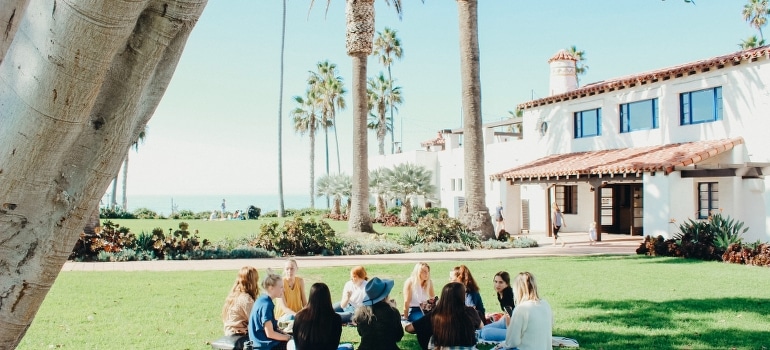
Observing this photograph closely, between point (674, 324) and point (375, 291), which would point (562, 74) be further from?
point (375, 291)

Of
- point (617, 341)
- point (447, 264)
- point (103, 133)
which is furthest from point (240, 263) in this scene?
point (103, 133)

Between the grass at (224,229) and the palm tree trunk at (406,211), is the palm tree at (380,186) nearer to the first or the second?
the palm tree trunk at (406,211)

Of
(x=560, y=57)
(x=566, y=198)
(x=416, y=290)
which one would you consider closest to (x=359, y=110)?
(x=566, y=198)

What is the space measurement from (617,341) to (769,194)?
48.5ft

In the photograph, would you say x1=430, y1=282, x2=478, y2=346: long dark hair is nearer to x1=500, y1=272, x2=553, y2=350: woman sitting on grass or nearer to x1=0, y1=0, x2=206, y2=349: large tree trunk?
x1=500, y1=272, x2=553, y2=350: woman sitting on grass

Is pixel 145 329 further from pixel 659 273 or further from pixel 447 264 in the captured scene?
pixel 659 273

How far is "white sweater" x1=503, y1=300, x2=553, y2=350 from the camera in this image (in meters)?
6.02

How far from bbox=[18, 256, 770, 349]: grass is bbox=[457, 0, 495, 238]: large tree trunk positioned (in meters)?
6.78

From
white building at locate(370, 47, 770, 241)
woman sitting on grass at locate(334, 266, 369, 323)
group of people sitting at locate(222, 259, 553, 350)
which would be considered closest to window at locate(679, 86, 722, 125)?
white building at locate(370, 47, 770, 241)

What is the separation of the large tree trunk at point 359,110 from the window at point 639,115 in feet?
33.1

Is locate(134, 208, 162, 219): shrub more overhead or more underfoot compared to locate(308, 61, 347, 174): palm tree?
more underfoot

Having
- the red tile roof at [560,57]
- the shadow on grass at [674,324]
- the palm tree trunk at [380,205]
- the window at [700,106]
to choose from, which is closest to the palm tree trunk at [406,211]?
Answer: the palm tree trunk at [380,205]

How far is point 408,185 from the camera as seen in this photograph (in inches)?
1436

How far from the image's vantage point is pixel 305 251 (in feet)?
64.2
